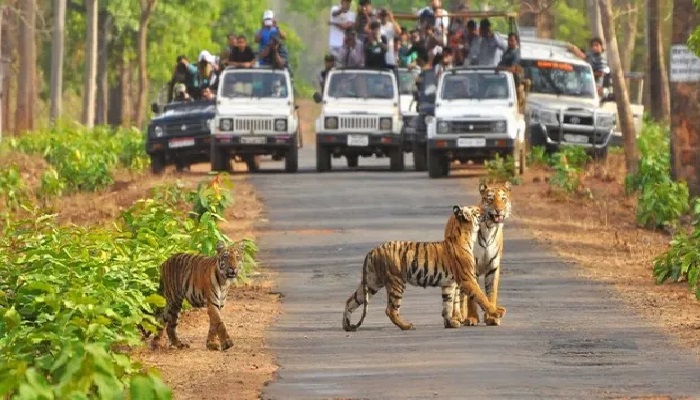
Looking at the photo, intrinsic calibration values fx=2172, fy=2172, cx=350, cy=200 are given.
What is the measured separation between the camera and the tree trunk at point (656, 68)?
166 feet

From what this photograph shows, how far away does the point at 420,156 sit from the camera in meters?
39.5

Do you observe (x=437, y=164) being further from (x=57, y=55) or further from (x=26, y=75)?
(x=26, y=75)

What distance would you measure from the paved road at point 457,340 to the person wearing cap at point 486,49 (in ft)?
39.8

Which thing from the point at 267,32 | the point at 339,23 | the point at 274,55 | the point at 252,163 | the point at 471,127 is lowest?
the point at 252,163

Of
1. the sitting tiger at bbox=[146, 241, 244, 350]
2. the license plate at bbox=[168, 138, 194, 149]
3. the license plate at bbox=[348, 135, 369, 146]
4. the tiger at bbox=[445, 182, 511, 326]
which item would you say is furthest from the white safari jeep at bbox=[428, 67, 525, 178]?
the sitting tiger at bbox=[146, 241, 244, 350]

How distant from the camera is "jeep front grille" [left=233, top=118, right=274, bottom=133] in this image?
37.6 m

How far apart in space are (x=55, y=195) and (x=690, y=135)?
464 inches

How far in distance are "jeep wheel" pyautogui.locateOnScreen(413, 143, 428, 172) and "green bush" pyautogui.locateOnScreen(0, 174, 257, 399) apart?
1884 centimetres

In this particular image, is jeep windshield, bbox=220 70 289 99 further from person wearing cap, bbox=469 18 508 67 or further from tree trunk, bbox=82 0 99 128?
tree trunk, bbox=82 0 99 128

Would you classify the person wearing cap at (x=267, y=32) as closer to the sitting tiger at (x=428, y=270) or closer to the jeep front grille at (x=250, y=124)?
the jeep front grille at (x=250, y=124)

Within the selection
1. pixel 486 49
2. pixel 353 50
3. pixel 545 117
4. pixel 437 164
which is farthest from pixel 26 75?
pixel 437 164

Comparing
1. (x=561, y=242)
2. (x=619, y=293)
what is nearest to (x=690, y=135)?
(x=561, y=242)

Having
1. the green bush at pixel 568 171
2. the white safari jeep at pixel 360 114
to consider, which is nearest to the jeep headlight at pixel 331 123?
the white safari jeep at pixel 360 114

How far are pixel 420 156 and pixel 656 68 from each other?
48.1ft
